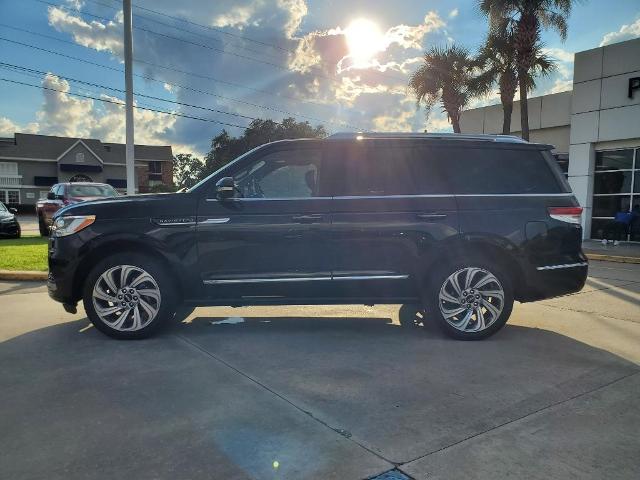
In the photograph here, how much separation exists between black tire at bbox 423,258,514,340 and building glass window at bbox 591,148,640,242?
50.0 feet

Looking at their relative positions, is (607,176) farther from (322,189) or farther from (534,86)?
(322,189)

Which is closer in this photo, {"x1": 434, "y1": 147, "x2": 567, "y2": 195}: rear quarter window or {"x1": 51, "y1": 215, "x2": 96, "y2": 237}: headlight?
{"x1": 51, "y1": 215, "x2": 96, "y2": 237}: headlight

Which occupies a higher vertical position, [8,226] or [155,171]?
[155,171]

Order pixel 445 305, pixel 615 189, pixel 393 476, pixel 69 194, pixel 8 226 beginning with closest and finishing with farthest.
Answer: pixel 393 476 < pixel 445 305 < pixel 69 194 < pixel 8 226 < pixel 615 189

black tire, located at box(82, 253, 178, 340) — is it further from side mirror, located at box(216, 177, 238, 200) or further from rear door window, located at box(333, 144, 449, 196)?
rear door window, located at box(333, 144, 449, 196)

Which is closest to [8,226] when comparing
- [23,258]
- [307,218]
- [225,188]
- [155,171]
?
[23,258]

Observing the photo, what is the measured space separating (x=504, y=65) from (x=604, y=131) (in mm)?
4599

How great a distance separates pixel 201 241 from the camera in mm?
4891

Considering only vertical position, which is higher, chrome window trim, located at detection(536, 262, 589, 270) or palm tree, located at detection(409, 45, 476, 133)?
palm tree, located at detection(409, 45, 476, 133)

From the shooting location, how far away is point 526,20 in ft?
60.7

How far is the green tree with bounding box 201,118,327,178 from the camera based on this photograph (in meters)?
48.9

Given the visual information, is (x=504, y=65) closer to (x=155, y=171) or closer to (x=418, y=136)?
(x=418, y=136)

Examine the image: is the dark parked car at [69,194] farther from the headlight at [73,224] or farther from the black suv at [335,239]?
the black suv at [335,239]

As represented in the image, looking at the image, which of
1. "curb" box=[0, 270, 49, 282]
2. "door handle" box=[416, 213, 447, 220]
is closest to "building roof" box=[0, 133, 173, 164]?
"curb" box=[0, 270, 49, 282]
